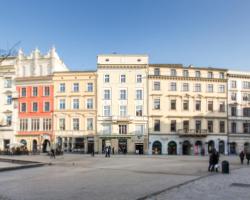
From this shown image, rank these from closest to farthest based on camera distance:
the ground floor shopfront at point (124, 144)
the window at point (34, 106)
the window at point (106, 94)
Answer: the ground floor shopfront at point (124, 144)
the window at point (106, 94)
the window at point (34, 106)

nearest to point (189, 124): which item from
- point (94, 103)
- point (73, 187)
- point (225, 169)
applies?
point (94, 103)

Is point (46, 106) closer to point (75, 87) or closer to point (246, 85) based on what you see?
point (75, 87)

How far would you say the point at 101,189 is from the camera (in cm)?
1323

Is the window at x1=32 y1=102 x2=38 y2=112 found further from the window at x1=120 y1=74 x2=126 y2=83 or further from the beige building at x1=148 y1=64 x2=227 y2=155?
the beige building at x1=148 y1=64 x2=227 y2=155

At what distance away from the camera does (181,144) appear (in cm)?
5566

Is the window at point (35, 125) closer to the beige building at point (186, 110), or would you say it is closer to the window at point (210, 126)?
the beige building at point (186, 110)

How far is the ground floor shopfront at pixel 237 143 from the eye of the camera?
2277 inches

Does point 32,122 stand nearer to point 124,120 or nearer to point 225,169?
point 124,120

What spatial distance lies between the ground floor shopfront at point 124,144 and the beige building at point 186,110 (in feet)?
4.83

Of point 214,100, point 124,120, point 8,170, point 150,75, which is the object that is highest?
point 150,75

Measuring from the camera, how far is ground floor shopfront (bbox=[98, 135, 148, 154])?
178 feet

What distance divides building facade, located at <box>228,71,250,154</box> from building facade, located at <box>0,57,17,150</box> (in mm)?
41472

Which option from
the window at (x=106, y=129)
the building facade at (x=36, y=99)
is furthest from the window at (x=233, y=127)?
the building facade at (x=36, y=99)

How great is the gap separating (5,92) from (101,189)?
168 ft
